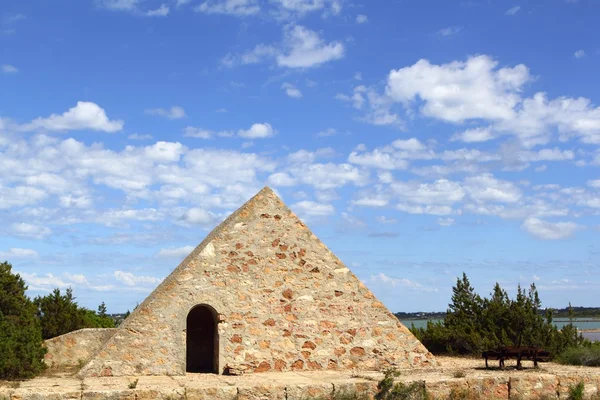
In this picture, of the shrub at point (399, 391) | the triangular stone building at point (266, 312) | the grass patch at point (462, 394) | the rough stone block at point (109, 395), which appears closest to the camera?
the rough stone block at point (109, 395)

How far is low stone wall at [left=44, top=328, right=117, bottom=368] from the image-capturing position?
1415 centimetres

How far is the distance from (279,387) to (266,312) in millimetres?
2804

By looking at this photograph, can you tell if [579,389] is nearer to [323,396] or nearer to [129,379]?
[323,396]

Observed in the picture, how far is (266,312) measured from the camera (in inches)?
485

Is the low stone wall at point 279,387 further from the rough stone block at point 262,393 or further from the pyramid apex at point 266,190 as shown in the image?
the pyramid apex at point 266,190

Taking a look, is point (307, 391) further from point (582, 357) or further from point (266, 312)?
point (582, 357)

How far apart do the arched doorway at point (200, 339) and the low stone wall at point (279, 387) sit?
3.58 meters

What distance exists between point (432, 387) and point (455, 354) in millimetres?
7790

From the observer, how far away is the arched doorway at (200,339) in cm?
1521

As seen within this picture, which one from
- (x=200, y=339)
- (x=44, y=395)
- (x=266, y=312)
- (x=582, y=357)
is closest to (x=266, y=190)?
(x=266, y=312)

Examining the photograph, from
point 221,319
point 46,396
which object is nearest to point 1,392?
point 46,396

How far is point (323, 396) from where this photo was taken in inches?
382

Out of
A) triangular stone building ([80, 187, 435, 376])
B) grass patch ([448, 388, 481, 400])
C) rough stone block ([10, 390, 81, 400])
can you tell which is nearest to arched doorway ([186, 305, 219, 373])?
triangular stone building ([80, 187, 435, 376])

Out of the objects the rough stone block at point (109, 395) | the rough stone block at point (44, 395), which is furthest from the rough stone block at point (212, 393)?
the rough stone block at point (44, 395)
